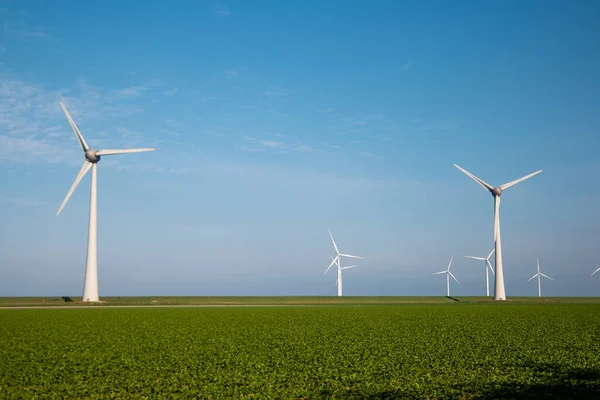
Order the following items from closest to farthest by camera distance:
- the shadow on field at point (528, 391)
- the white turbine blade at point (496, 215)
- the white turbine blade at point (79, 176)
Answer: the shadow on field at point (528, 391) < the white turbine blade at point (79, 176) < the white turbine blade at point (496, 215)

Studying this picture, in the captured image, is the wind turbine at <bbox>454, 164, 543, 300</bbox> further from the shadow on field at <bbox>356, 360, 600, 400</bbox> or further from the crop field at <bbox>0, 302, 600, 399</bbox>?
the shadow on field at <bbox>356, 360, 600, 400</bbox>

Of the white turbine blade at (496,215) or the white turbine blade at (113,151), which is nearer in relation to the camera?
the white turbine blade at (113,151)

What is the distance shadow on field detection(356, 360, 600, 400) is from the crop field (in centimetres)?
4

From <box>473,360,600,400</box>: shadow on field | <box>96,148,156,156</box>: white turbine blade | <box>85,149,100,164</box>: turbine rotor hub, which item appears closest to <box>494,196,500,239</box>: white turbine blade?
<box>96,148,156,156</box>: white turbine blade

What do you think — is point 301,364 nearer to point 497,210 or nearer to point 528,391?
point 528,391

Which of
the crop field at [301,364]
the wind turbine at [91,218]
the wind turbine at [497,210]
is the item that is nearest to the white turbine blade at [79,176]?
the wind turbine at [91,218]

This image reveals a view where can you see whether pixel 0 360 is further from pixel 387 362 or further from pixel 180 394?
pixel 387 362

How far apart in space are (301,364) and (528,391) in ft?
33.2

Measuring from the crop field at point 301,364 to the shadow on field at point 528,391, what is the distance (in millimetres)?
39

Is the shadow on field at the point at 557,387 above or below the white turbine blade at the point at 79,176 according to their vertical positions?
below

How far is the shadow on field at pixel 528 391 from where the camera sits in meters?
20.1

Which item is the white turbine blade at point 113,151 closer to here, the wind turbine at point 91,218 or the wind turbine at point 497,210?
the wind turbine at point 91,218

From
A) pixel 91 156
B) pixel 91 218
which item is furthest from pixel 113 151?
pixel 91 218

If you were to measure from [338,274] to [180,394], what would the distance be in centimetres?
12075
